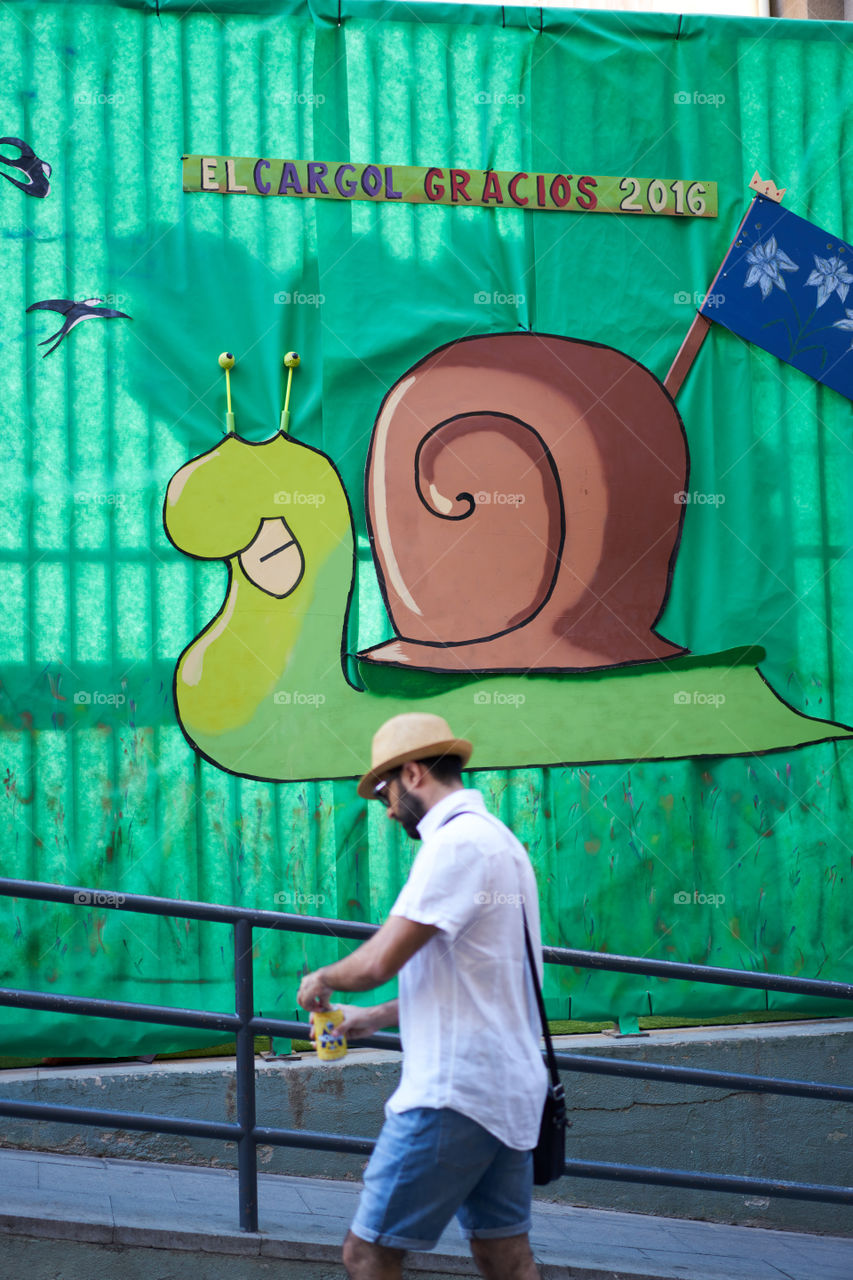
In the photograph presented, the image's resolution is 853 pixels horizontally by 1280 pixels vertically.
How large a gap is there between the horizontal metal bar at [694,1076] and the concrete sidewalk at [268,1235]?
25.3 inches

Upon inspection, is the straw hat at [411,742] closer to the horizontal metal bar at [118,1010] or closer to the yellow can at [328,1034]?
the yellow can at [328,1034]

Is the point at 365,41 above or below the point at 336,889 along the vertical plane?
above

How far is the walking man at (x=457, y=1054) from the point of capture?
2.66 metres

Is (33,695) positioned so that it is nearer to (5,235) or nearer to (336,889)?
(336,889)

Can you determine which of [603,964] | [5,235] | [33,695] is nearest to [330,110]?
[5,235]

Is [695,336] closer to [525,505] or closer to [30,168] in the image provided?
[525,505]

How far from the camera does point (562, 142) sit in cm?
623

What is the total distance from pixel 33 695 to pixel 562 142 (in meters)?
3.93

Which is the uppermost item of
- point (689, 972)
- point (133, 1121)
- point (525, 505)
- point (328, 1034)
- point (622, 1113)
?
point (525, 505)

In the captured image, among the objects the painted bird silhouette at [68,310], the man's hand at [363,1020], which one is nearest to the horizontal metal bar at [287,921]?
the man's hand at [363,1020]

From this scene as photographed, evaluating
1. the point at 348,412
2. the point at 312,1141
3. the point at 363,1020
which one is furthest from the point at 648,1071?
the point at 348,412

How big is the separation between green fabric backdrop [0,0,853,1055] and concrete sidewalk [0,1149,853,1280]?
39.7 inches

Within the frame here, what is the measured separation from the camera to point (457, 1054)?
2684 mm

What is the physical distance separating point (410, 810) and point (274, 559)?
303 cm
